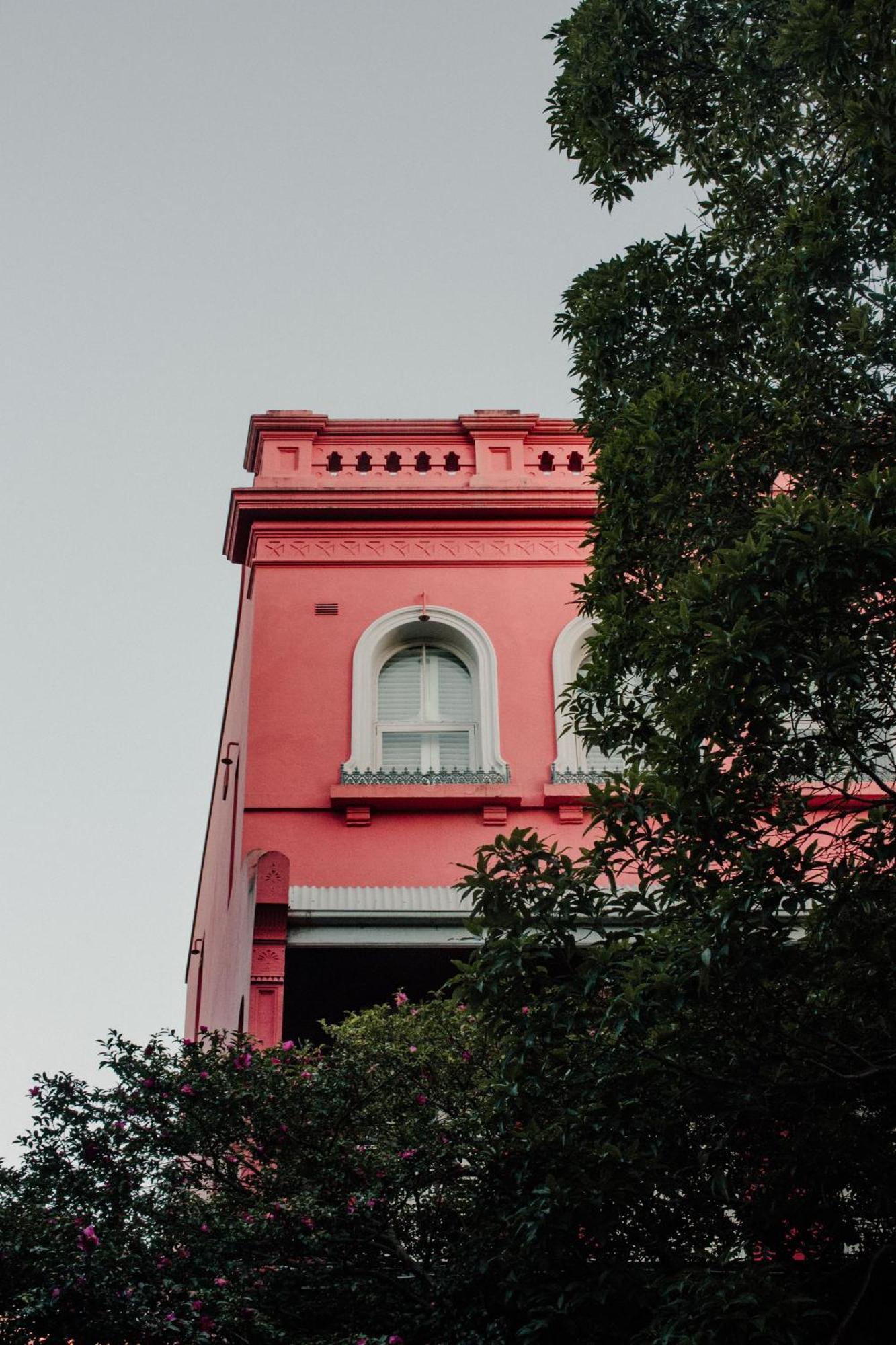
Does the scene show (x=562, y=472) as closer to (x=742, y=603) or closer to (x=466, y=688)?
(x=466, y=688)

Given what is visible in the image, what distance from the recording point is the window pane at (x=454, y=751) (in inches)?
543

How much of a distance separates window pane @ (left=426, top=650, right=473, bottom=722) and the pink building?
3 cm

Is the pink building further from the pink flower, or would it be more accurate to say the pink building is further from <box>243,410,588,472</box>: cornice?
the pink flower

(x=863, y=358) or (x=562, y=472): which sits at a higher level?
(x=562, y=472)

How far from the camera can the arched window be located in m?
13.8

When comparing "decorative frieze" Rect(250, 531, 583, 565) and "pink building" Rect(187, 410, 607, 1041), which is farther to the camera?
"decorative frieze" Rect(250, 531, 583, 565)

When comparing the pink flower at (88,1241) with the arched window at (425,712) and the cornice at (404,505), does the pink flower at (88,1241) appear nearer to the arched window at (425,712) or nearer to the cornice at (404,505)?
the arched window at (425,712)

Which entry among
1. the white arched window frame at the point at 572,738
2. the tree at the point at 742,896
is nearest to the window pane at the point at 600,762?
the white arched window frame at the point at 572,738

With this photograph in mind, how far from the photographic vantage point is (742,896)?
20.4ft

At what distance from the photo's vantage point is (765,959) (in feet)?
20.6

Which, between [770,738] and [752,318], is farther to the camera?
[752,318]

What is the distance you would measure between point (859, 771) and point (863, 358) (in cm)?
221

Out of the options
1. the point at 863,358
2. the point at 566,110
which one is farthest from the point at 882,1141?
the point at 566,110

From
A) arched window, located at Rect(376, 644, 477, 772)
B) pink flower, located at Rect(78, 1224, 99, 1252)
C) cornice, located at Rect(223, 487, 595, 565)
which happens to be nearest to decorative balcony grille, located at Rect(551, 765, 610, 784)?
arched window, located at Rect(376, 644, 477, 772)
